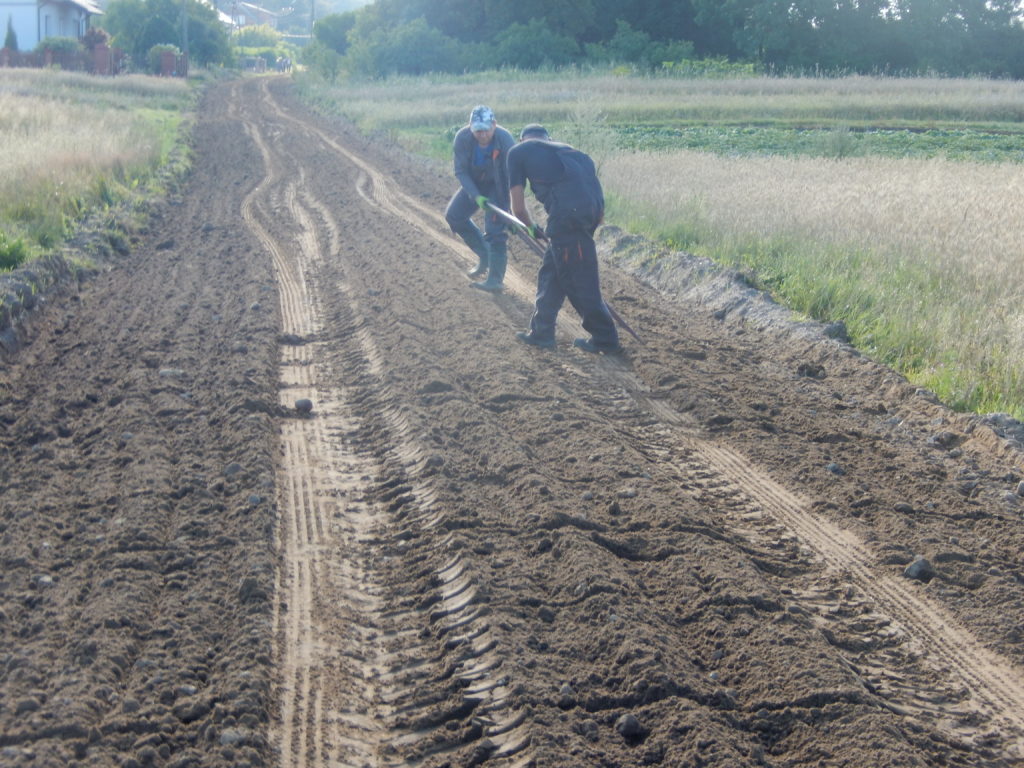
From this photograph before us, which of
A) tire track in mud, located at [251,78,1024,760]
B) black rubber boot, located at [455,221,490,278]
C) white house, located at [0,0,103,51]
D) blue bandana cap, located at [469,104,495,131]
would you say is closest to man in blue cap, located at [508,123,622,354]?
blue bandana cap, located at [469,104,495,131]

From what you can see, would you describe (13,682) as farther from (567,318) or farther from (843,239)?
(843,239)

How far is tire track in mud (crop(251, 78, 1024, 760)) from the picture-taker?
4070 mm

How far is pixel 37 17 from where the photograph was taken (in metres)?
68.6

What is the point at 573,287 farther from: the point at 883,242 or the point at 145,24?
the point at 145,24

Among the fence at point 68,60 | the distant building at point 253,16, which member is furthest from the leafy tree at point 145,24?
the distant building at point 253,16

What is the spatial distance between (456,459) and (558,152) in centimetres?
331

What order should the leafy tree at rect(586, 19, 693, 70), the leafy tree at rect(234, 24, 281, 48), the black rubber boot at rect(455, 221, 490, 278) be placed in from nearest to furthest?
1. the black rubber boot at rect(455, 221, 490, 278)
2. the leafy tree at rect(586, 19, 693, 70)
3. the leafy tree at rect(234, 24, 281, 48)

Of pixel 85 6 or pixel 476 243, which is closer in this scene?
pixel 476 243

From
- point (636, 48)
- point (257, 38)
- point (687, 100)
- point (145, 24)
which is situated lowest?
point (687, 100)

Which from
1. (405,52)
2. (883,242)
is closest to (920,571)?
(883,242)

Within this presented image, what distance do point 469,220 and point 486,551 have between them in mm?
6731

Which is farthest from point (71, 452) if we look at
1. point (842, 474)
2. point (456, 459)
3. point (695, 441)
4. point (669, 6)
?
point (669, 6)

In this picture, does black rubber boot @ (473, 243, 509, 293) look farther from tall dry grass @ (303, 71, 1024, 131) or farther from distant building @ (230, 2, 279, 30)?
distant building @ (230, 2, 279, 30)

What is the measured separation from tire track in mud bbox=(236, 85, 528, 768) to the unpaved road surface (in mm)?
18
